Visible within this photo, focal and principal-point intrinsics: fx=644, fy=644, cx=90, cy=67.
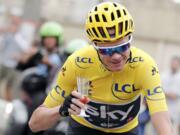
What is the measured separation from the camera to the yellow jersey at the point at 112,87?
4.84 metres

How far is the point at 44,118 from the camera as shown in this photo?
16.2ft

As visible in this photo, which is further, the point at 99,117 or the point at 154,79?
the point at 99,117

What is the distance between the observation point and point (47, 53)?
916 cm

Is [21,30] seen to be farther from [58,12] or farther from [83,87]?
Answer: [58,12]

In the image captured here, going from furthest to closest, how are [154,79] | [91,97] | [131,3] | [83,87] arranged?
[131,3]
[91,97]
[154,79]
[83,87]

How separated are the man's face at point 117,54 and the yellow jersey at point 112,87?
0.80 ft

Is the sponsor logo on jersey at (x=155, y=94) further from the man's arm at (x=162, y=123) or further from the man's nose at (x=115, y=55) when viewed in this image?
the man's nose at (x=115, y=55)

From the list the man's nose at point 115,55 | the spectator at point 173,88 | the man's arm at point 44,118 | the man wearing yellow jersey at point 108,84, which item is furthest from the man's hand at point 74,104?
the spectator at point 173,88

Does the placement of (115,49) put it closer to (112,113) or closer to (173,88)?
(112,113)

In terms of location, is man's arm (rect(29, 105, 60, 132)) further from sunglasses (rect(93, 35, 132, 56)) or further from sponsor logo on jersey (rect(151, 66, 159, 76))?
sponsor logo on jersey (rect(151, 66, 159, 76))

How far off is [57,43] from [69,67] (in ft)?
14.4

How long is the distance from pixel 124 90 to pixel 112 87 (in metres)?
0.10

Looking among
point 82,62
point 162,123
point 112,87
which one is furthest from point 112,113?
point 162,123

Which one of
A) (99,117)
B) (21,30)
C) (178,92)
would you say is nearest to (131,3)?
(21,30)
